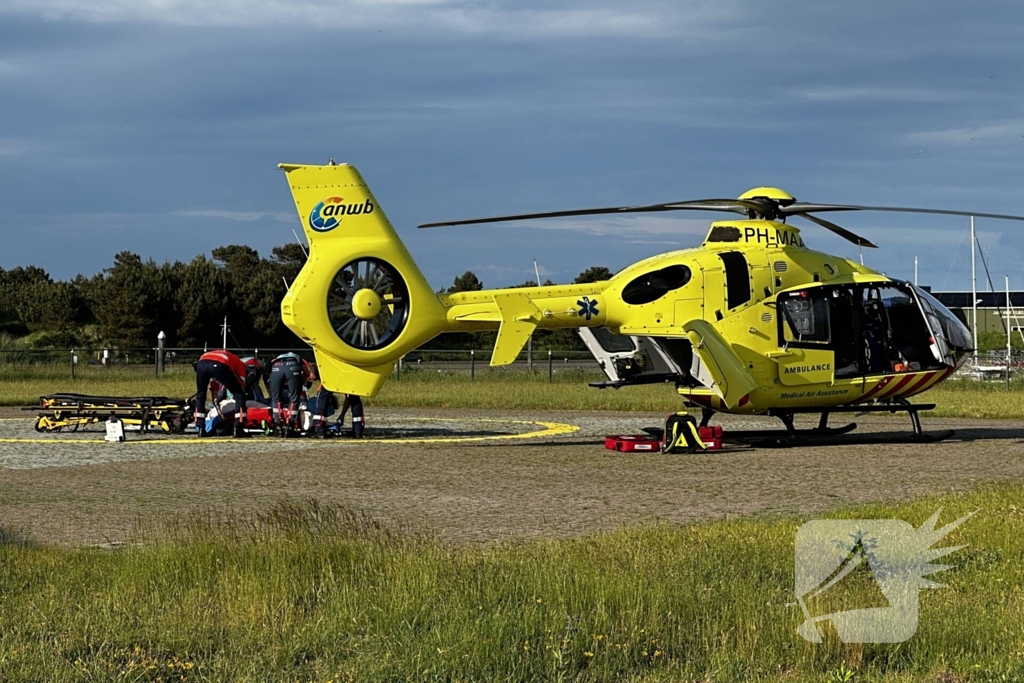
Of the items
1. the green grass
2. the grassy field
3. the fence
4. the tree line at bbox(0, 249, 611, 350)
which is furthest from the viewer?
the tree line at bbox(0, 249, 611, 350)

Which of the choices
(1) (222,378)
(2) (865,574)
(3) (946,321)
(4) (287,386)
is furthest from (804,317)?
(2) (865,574)

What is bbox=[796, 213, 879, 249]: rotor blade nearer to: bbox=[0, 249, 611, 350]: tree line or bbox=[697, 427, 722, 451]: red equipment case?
bbox=[697, 427, 722, 451]: red equipment case

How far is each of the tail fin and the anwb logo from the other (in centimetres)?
990

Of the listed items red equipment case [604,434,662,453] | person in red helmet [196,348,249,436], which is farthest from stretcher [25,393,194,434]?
red equipment case [604,434,662,453]

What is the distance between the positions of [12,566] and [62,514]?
4088 mm

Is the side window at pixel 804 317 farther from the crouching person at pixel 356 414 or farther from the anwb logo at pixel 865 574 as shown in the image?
the anwb logo at pixel 865 574

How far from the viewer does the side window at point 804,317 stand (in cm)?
2044

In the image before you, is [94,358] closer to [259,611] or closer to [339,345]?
[339,345]

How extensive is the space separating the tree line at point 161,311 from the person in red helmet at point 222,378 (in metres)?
44.3

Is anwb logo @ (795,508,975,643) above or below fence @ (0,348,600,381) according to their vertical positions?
below

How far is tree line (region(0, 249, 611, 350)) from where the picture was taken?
69562 millimetres

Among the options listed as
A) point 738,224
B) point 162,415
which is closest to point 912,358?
point 738,224

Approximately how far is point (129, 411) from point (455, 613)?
60.9 ft

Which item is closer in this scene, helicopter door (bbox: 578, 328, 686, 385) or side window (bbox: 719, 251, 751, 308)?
side window (bbox: 719, 251, 751, 308)
